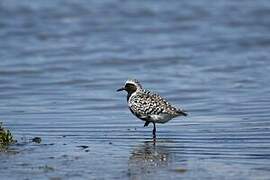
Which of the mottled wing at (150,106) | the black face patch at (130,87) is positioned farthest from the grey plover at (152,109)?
the black face patch at (130,87)

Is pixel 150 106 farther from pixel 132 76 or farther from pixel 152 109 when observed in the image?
pixel 132 76

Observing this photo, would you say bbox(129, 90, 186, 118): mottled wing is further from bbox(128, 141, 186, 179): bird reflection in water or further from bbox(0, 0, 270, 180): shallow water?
bbox(128, 141, 186, 179): bird reflection in water

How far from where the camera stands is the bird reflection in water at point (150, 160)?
9.68 meters

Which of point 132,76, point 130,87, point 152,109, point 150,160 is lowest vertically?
point 150,160

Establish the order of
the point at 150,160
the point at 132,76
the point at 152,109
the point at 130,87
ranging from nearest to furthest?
1. the point at 150,160
2. the point at 152,109
3. the point at 130,87
4. the point at 132,76

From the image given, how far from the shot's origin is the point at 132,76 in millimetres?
18703

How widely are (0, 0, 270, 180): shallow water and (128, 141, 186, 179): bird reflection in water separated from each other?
0.01 meters

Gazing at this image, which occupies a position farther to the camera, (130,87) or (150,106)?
(130,87)

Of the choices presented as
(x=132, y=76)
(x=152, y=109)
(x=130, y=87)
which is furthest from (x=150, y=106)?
(x=132, y=76)

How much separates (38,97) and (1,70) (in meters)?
3.78

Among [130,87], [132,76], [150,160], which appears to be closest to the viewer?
[150,160]

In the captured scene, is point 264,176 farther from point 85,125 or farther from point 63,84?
point 63,84

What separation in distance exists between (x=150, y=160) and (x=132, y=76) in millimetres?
8307

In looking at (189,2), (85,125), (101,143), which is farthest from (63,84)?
(189,2)
